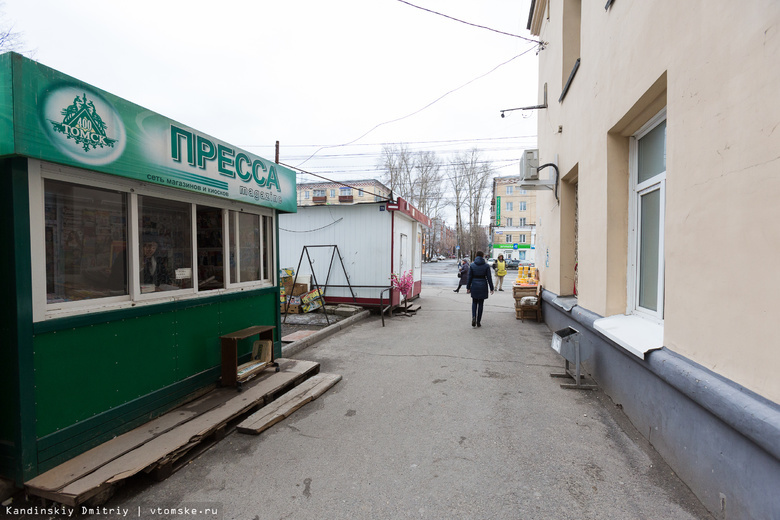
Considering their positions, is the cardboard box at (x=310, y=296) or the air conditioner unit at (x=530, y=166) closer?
the air conditioner unit at (x=530, y=166)

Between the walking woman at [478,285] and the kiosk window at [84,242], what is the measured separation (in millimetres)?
6890

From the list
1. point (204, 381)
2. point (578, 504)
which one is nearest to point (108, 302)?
point (204, 381)

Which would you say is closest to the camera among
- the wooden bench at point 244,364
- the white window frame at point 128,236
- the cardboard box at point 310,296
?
the white window frame at point 128,236

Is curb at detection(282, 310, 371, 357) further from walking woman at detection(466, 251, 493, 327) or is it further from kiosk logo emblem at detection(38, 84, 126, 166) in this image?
kiosk logo emblem at detection(38, 84, 126, 166)

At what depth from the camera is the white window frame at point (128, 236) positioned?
2705 mm

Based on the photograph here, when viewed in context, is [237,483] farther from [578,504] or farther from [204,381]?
[578,504]

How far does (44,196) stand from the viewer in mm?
2797

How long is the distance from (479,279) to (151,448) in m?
7.14

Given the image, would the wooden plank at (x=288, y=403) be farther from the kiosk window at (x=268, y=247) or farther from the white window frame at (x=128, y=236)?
the kiosk window at (x=268, y=247)

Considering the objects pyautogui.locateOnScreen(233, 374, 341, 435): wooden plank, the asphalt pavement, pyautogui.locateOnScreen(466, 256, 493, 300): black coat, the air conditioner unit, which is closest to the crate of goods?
pyautogui.locateOnScreen(466, 256, 493, 300): black coat

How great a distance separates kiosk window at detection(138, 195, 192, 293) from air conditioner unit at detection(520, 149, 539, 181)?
22.1ft

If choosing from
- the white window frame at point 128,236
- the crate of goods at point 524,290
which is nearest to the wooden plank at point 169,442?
the white window frame at point 128,236

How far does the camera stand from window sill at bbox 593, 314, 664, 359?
11.0 feet

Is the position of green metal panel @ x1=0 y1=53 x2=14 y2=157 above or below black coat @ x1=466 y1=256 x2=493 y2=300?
above
